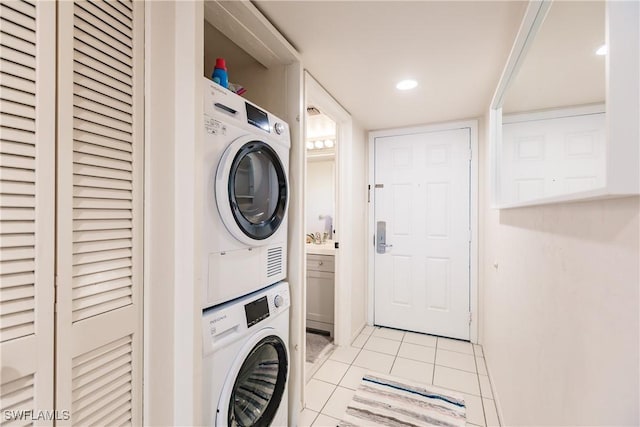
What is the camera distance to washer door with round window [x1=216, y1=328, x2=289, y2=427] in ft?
3.74

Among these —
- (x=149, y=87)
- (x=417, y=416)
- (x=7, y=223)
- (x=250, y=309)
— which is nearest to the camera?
(x=7, y=223)

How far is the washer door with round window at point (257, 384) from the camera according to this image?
1.14m

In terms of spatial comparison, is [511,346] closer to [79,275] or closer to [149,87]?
[79,275]

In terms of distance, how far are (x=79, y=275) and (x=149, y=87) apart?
65cm

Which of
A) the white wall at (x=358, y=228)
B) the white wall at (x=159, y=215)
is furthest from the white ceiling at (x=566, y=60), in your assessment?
the white wall at (x=358, y=228)

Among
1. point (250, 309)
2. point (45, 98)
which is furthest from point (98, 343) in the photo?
point (45, 98)

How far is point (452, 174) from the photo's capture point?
288 cm

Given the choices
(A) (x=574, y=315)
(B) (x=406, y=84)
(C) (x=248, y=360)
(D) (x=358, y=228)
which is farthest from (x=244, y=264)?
(D) (x=358, y=228)

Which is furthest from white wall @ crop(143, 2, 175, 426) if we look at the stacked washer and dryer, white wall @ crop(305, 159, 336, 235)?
white wall @ crop(305, 159, 336, 235)

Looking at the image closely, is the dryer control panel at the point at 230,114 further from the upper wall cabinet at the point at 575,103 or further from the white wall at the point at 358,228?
the white wall at the point at 358,228

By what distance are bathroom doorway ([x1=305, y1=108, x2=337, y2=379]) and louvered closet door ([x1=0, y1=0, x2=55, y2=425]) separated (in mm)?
1517

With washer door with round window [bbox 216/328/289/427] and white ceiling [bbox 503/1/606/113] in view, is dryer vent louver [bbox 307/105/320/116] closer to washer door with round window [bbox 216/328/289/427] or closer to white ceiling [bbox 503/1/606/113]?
white ceiling [bbox 503/1/606/113]

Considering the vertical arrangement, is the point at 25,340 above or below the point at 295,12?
Result: below

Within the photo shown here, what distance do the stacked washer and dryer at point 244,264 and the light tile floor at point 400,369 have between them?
1.61 ft
